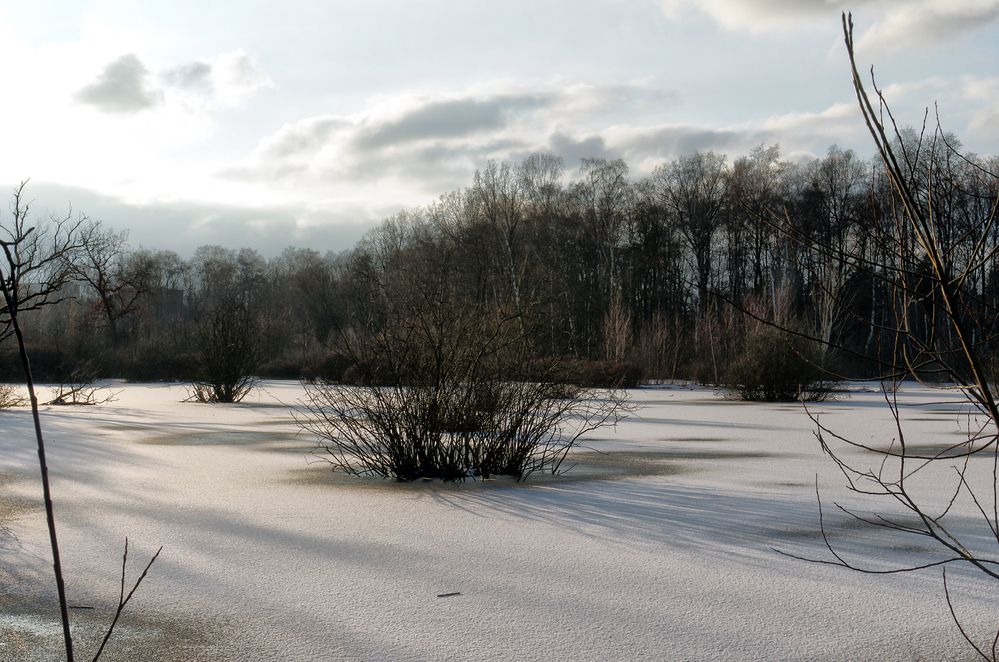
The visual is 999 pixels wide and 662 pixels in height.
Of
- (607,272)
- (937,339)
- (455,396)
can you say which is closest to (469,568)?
(455,396)

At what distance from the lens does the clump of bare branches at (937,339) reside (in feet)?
5.46

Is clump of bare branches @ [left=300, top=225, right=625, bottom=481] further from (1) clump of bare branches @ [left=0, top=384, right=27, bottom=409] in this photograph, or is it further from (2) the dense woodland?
(2) the dense woodland

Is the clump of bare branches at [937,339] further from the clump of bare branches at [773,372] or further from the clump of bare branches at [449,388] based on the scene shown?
the clump of bare branches at [773,372]

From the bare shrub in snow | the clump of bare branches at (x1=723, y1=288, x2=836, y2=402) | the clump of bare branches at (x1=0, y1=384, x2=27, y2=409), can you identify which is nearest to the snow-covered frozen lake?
the clump of bare branches at (x1=723, y1=288, x2=836, y2=402)

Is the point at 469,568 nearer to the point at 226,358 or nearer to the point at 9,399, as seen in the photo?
the point at 226,358

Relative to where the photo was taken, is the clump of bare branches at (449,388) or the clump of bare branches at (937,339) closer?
the clump of bare branches at (937,339)

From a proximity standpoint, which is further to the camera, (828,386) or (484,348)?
(828,386)

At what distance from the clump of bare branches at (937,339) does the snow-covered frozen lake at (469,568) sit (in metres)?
0.34

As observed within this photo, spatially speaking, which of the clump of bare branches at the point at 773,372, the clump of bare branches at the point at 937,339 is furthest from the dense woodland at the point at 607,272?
the clump of bare branches at the point at 937,339

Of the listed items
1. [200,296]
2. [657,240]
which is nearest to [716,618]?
[657,240]

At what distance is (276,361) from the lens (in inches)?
1426

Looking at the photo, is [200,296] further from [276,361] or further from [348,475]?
[348,475]

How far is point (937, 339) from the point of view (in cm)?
209

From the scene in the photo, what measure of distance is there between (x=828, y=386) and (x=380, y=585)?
19094mm
